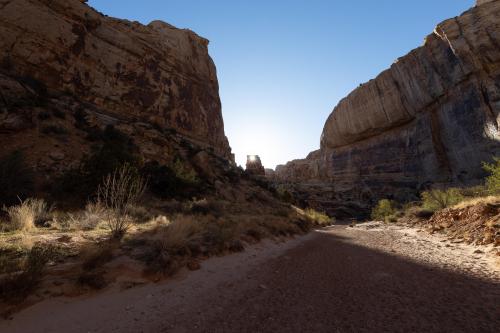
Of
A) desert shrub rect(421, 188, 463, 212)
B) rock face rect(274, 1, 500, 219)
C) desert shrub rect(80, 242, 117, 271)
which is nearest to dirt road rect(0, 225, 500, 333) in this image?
desert shrub rect(80, 242, 117, 271)

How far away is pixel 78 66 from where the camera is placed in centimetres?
2800

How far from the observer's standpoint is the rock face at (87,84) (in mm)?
17797

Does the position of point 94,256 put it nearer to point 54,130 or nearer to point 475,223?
point 475,223

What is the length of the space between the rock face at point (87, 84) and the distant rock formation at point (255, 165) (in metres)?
24.9

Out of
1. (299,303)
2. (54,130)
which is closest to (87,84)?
(54,130)

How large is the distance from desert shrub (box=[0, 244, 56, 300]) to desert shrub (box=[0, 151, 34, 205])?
8717 millimetres

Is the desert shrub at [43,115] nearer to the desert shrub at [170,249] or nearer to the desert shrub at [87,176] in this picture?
the desert shrub at [87,176]

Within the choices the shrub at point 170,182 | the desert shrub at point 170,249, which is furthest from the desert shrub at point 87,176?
the desert shrub at point 170,249

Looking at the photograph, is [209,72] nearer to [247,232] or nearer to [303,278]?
[247,232]

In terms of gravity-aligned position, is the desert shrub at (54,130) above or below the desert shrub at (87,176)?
above

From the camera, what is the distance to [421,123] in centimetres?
4212

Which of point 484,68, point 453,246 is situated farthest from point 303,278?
point 484,68

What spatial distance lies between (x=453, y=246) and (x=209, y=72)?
45847mm

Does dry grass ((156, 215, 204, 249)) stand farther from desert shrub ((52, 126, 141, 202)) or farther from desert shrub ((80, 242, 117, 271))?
desert shrub ((52, 126, 141, 202))
